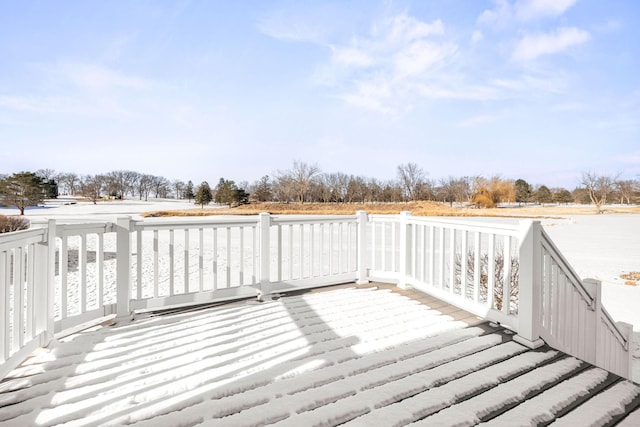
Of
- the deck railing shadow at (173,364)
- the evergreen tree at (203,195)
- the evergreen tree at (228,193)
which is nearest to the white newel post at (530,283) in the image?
the deck railing shadow at (173,364)

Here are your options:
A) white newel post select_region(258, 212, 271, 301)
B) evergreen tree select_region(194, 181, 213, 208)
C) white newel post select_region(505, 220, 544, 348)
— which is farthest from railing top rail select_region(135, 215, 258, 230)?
evergreen tree select_region(194, 181, 213, 208)

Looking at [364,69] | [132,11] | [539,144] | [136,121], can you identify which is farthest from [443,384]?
[539,144]

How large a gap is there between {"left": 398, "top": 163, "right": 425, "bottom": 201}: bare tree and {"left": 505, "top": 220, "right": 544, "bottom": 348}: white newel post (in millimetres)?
38063

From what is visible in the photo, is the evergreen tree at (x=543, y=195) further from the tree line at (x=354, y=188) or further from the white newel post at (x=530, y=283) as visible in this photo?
the white newel post at (x=530, y=283)

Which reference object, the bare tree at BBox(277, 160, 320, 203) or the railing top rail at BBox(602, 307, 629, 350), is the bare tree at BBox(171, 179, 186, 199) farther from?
the railing top rail at BBox(602, 307, 629, 350)

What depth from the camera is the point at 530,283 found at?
209cm

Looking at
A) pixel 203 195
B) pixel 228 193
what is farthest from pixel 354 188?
pixel 203 195

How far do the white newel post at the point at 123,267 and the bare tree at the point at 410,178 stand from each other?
126ft

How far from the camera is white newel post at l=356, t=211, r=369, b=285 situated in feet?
12.5

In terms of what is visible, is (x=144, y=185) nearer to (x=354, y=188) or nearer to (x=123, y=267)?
(x=354, y=188)

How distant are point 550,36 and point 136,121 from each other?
18.0m

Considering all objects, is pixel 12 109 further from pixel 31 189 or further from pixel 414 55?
pixel 414 55

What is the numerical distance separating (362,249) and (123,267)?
8.29ft

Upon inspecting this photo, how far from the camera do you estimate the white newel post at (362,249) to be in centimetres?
381
